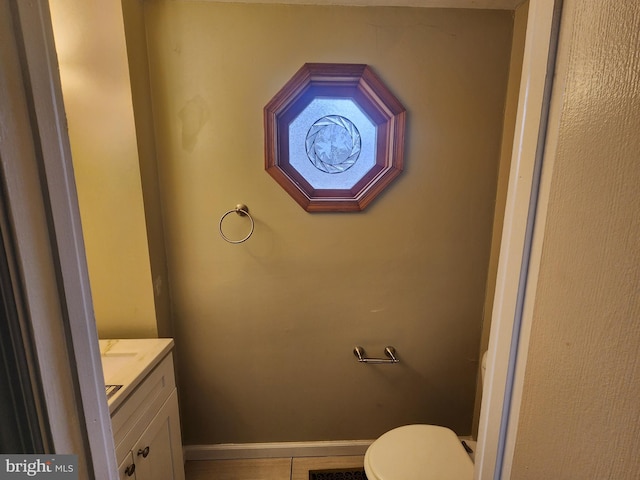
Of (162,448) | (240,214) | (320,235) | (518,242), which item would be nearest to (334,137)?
(320,235)

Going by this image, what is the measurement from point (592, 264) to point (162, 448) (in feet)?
4.99

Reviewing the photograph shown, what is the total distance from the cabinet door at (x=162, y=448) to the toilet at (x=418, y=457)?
2.63 feet

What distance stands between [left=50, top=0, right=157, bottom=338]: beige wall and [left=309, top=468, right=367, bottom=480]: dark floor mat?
43.2 inches

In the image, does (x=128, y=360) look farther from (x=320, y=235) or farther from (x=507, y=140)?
(x=507, y=140)


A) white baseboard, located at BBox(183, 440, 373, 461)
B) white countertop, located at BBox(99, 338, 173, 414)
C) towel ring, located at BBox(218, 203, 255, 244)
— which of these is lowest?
white baseboard, located at BBox(183, 440, 373, 461)

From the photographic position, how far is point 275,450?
1.71 metres

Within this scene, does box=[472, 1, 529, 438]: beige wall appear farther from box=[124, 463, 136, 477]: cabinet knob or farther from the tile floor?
box=[124, 463, 136, 477]: cabinet knob

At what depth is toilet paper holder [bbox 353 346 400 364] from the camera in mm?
1587

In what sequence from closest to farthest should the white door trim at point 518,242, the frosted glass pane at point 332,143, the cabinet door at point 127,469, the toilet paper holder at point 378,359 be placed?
the white door trim at point 518,242, the cabinet door at point 127,469, the frosted glass pane at point 332,143, the toilet paper holder at point 378,359

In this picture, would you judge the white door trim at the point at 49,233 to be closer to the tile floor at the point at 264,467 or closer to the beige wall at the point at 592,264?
the beige wall at the point at 592,264

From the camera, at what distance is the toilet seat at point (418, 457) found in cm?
117

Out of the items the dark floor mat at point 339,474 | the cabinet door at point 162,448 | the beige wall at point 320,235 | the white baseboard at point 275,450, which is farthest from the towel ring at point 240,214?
the dark floor mat at point 339,474

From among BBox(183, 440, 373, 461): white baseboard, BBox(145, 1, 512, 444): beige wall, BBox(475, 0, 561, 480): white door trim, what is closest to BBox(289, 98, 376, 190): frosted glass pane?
BBox(145, 1, 512, 444): beige wall

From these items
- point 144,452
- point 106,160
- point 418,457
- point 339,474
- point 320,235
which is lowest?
point 339,474
